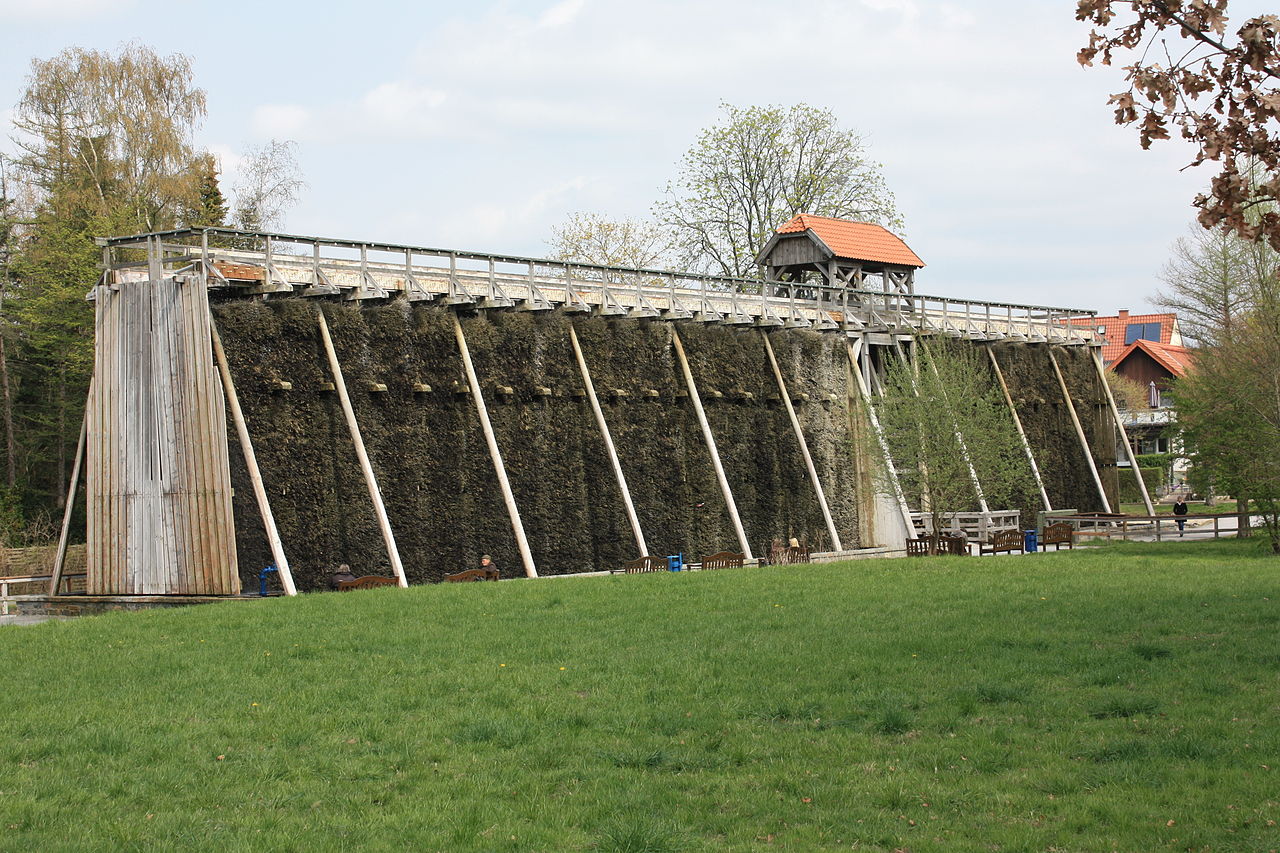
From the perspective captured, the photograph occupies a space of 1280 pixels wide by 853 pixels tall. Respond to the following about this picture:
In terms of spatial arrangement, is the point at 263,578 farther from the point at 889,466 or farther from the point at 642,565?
the point at 889,466

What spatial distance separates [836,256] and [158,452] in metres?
22.5

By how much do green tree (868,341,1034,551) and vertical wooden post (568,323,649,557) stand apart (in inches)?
280

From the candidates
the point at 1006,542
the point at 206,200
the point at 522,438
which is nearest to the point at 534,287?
the point at 522,438

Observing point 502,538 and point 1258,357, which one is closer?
point 502,538

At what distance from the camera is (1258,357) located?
29672 mm

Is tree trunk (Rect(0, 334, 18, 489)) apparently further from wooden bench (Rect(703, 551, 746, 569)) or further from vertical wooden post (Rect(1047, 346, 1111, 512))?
vertical wooden post (Rect(1047, 346, 1111, 512))

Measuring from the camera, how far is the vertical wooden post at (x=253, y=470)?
2230cm

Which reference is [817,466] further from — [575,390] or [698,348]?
[575,390]

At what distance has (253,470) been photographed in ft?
75.3

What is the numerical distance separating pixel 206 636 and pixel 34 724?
469cm

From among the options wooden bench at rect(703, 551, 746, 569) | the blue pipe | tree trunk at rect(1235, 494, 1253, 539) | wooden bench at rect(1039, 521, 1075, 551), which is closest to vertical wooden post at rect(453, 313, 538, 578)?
wooden bench at rect(703, 551, 746, 569)

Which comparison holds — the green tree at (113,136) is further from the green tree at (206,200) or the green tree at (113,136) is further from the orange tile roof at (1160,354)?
the orange tile roof at (1160,354)

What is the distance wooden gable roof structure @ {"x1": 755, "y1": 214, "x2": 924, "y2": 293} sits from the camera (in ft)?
130

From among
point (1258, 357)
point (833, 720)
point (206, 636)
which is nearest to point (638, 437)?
point (1258, 357)
